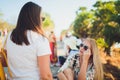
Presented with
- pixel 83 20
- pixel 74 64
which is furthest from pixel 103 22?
pixel 74 64

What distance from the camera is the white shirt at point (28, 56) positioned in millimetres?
2742

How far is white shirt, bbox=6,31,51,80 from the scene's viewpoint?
2.74m

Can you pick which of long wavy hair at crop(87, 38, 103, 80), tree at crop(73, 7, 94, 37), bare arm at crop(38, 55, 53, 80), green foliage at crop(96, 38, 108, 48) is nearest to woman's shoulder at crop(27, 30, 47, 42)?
bare arm at crop(38, 55, 53, 80)

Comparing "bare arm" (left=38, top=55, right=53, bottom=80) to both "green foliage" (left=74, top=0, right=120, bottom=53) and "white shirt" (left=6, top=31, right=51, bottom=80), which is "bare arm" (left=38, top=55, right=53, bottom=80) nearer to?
"white shirt" (left=6, top=31, right=51, bottom=80)

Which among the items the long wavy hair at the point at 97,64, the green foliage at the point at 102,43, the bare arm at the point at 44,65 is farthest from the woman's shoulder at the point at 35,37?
the green foliage at the point at 102,43

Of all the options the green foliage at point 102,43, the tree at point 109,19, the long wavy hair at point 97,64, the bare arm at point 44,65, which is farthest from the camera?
the green foliage at point 102,43

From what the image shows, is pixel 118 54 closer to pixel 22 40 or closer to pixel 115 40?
pixel 115 40

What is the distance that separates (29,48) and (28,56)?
0.07 m

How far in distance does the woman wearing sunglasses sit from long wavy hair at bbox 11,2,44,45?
1.10 m

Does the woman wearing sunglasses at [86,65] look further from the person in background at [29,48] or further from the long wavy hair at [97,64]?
the person in background at [29,48]

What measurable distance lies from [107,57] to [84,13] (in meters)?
18.8

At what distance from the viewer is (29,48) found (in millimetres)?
2781

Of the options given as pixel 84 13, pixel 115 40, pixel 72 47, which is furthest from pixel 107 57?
pixel 72 47

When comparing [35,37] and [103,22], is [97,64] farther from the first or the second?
[103,22]
